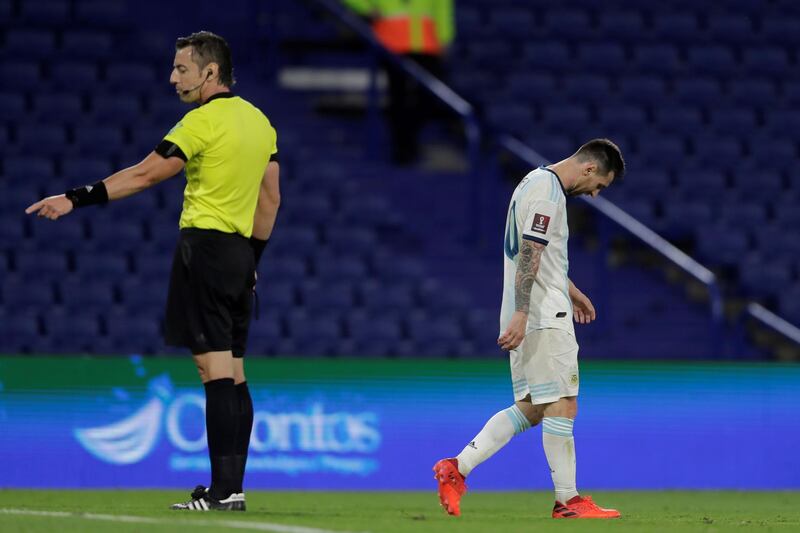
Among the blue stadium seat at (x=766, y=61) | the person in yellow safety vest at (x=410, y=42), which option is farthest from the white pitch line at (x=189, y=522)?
the blue stadium seat at (x=766, y=61)

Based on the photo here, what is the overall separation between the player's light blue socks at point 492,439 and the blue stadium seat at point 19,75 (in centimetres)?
887

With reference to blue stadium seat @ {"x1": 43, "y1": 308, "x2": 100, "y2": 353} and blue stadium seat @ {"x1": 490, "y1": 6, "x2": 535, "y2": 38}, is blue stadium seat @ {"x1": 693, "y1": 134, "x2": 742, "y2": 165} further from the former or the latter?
blue stadium seat @ {"x1": 43, "y1": 308, "x2": 100, "y2": 353}

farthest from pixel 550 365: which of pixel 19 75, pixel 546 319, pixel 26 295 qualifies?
pixel 19 75

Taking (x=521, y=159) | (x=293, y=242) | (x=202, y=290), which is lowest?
(x=202, y=290)

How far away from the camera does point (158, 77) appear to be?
48.2ft

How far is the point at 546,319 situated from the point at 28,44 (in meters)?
9.45

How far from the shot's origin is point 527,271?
6.57m

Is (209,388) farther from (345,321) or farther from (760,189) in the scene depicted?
(760,189)

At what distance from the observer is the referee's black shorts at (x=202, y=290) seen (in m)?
6.29

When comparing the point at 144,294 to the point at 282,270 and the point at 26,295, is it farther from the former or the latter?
the point at 282,270

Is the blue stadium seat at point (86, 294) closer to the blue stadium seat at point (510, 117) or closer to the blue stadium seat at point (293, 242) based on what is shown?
the blue stadium seat at point (293, 242)

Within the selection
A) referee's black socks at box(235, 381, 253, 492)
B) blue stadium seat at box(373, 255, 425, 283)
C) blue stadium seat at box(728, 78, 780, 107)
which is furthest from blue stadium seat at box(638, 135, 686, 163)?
referee's black socks at box(235, 381, 253, 492)

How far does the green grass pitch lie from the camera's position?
5641 millimetres

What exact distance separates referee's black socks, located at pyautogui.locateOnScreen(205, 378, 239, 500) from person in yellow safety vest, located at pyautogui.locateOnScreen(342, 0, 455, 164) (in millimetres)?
9011
